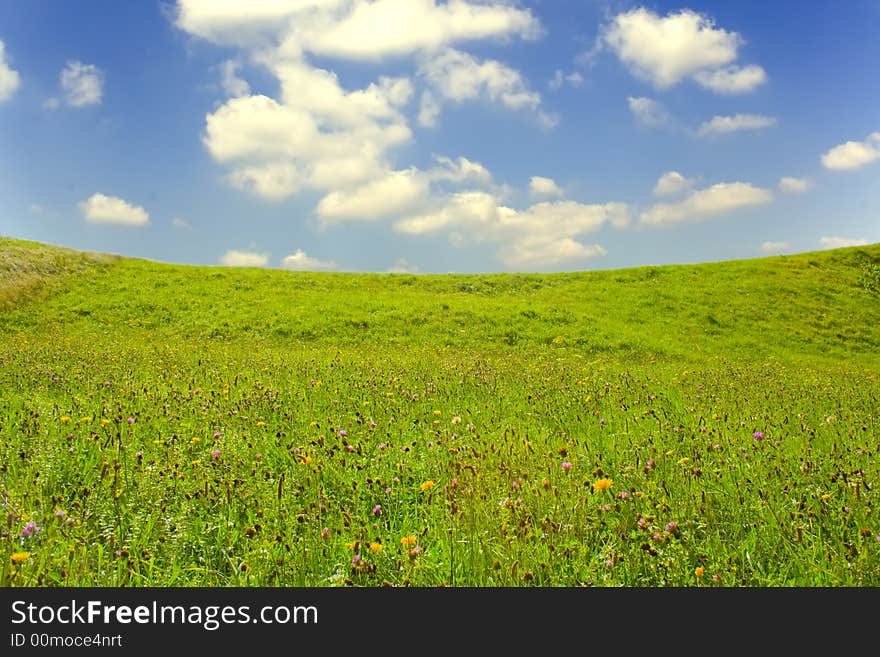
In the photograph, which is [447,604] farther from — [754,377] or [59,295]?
[59,295]

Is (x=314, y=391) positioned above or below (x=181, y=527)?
above

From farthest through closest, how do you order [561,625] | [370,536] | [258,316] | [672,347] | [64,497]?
[258,316], [672,347], [64,497], [370,536], [561,625]

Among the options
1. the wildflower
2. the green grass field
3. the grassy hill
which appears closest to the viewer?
the wildflower

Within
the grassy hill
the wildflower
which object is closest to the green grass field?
the wildflower

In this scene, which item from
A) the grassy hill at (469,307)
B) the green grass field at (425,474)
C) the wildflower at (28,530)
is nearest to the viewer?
the wildflower at (28,530)

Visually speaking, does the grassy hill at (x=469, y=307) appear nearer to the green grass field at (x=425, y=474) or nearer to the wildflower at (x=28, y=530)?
the green grass field at (x=425, y=474)

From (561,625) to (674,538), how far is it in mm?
1498

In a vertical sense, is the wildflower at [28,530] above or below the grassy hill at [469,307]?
below

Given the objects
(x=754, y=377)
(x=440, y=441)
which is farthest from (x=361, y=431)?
(x=754, y=377)

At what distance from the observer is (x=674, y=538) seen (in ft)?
13.4

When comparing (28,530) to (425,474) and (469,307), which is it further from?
(469,307)

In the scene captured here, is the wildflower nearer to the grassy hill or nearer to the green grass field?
the green grass field

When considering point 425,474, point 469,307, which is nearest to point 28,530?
point 425,474

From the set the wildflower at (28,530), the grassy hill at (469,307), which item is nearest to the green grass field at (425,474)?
the wildflower at (28,530)
